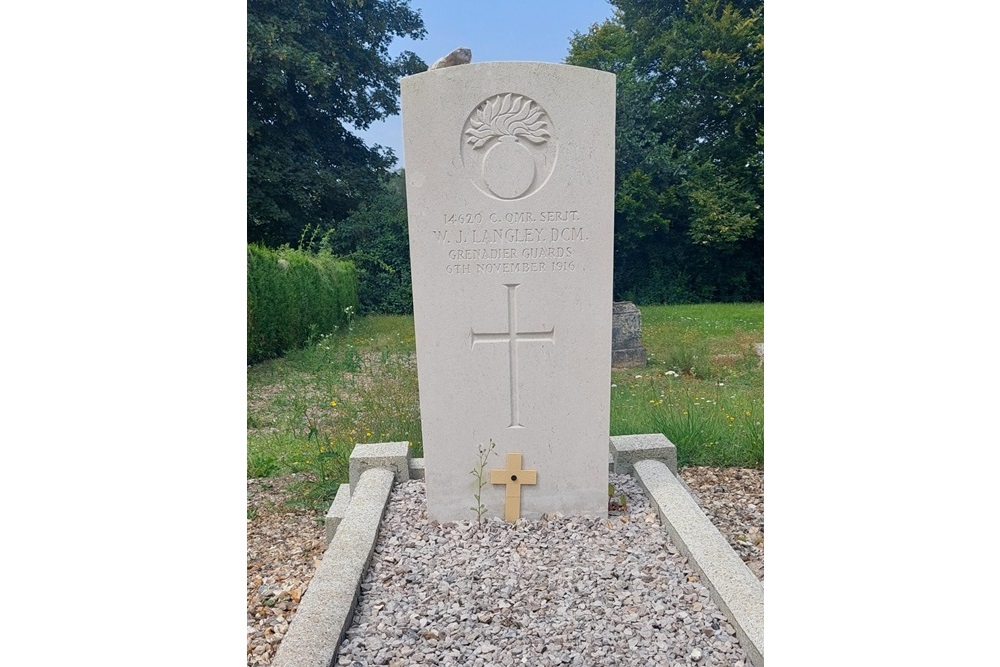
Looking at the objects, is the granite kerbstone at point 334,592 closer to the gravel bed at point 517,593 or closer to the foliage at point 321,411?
the gravel bed at point 517,593

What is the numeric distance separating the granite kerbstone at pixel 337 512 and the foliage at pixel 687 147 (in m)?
10.2

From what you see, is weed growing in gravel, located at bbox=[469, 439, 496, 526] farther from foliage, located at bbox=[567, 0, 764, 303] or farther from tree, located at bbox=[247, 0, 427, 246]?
foliage, located at bbox=[567, 0, 764, 303]

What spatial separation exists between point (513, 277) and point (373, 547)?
129 cm

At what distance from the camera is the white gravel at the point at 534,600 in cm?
212

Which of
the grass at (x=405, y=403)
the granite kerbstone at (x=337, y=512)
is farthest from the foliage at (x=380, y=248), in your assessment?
the granite kerbstone at (x=337, y=512)

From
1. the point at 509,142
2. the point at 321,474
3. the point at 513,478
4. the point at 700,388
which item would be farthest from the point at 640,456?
the point at 700,388

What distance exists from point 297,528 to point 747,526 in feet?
7.84

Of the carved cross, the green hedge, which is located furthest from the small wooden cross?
the green hedge

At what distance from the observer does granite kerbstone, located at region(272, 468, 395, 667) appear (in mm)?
2041

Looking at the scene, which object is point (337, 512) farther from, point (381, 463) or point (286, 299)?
point (286, 299)

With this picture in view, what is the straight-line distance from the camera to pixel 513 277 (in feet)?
9.93

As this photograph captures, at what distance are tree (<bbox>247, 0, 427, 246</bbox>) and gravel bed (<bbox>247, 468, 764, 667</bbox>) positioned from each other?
9817mm

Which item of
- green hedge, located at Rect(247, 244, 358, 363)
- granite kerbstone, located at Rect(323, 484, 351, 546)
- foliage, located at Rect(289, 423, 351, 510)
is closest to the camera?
granite kerbstone, located at Rect(323, 484, 351, 546)

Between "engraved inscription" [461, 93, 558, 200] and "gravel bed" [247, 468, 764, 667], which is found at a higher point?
"engraved inscription" [461, 93, 558, 200]
